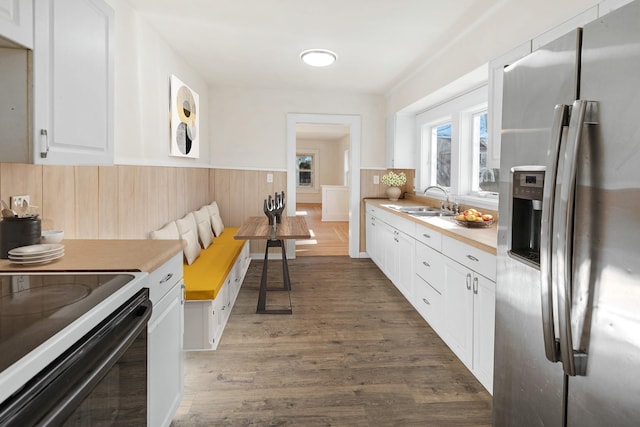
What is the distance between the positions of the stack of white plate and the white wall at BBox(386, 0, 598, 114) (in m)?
2.64

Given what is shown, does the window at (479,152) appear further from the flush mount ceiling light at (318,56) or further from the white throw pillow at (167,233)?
the white throw pillow at (167,233)

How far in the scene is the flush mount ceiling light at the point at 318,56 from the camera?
3.58 m

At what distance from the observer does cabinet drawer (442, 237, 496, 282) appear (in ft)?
6.54

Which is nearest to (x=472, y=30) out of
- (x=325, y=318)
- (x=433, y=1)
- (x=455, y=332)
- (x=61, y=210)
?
(x=433, y=1)

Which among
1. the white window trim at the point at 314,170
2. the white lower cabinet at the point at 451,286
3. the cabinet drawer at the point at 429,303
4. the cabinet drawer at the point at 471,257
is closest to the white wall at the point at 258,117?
the white lower cabinet at the point at 451,286

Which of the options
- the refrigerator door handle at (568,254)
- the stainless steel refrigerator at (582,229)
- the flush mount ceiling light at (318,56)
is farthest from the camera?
the flush mount ceiling light at (318,56)

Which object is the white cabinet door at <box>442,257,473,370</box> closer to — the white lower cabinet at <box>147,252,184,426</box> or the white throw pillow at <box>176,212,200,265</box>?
the white lower cabinet at <box>147,252,184,426</box>

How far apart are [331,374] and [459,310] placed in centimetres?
91

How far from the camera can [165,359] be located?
1635 millimetres

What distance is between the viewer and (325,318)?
3178 mm

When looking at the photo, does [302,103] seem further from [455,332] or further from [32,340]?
[32,340]

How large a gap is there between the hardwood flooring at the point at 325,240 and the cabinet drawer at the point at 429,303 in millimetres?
2527

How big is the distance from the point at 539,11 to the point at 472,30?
32.8 inches

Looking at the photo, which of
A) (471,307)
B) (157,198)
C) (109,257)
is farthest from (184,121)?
(471,307)
